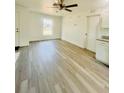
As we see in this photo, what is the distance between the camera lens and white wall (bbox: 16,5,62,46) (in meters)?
8.20

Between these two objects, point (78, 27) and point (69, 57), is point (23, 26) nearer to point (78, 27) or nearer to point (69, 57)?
point (78, 27)

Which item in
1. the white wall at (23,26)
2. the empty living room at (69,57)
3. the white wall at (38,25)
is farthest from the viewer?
the white wall at (38,25)

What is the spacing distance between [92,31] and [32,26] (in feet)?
17.6

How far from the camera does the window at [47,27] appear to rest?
39.8 feet

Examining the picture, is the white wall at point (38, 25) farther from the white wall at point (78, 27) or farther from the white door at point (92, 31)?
the white door at point (92, 31)

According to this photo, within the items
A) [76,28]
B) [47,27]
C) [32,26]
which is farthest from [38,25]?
[76,28]

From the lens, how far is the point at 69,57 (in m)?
5.88

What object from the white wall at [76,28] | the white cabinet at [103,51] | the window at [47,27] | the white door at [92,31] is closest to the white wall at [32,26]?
the window at [47,27]

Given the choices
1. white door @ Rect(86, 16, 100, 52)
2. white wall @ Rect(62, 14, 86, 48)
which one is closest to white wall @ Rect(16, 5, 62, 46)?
white wall @ Rect(62, 14, 86, 48)

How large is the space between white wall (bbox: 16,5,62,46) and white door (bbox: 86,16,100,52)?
13.3 ft

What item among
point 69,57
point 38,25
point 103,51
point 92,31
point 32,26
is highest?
point 38,25

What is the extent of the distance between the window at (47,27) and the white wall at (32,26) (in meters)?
0.37

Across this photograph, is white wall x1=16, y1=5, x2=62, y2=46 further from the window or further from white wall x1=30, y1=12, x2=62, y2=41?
the window
